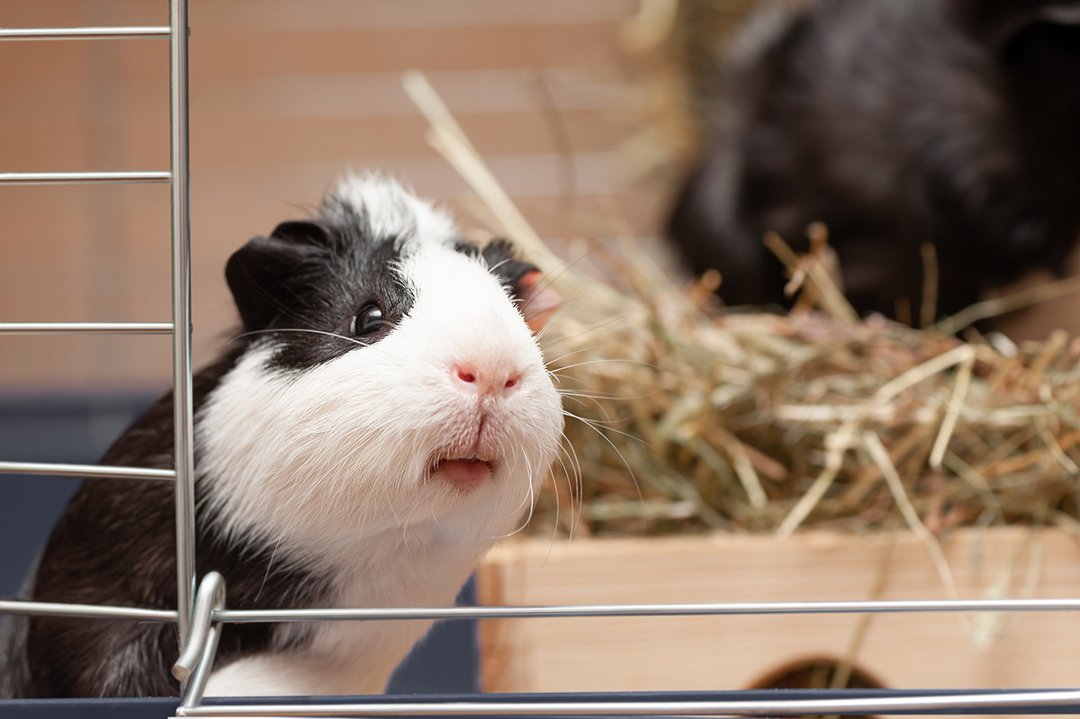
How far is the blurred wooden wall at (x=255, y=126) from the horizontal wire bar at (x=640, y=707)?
1648mm

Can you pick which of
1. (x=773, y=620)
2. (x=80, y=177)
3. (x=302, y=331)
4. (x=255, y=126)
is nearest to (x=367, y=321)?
(x=302, y=331)

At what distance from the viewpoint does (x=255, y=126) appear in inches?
85.0

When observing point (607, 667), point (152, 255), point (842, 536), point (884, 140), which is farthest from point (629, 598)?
point (152, 255)

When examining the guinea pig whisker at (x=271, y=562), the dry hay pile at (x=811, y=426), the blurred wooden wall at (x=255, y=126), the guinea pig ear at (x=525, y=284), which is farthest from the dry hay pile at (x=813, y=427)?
the blurred wooden wall at (x=255, y=126)

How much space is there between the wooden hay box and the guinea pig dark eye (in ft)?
0.98

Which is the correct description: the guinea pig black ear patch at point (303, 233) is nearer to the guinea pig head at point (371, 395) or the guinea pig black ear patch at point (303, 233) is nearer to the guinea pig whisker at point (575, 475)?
the guinea pig head at point (371, 395)

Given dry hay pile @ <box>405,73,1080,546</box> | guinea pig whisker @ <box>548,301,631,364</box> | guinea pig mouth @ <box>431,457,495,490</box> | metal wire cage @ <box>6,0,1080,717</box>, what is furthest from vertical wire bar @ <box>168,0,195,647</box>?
dry hay pile @ <box>405,73,1080,546</box>

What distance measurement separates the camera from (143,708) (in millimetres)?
441

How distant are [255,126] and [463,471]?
1848 millimetres

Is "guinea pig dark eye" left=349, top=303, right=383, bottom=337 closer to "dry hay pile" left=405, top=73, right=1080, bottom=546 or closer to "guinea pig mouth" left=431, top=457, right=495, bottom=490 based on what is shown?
"guinea pig mouth" left=431, top=457, right=495, bottom=490

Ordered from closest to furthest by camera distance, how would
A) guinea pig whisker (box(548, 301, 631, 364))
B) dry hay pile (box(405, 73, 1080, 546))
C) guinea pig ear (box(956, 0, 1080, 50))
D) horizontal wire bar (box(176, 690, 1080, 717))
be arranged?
horizontal wire bar (box(176, 690, 1080, 717)), guinea pig whisker (box(548, 301, 631, 364)), dry hay pile (box(405, 73, 1080, 546)), guinea pig ear (box(956, 0, 1080, 50))

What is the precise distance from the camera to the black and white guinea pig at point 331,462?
0.44m

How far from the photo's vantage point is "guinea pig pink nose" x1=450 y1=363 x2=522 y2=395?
1.43 ft

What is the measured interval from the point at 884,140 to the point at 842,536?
59cm
